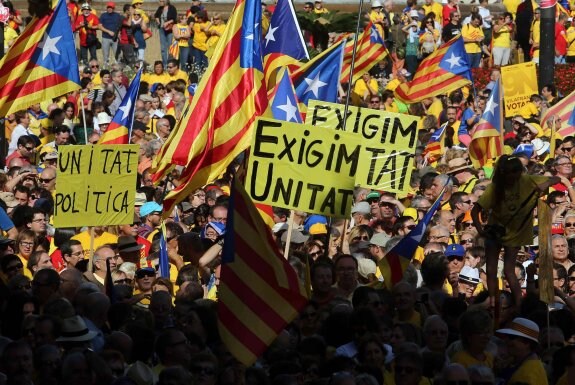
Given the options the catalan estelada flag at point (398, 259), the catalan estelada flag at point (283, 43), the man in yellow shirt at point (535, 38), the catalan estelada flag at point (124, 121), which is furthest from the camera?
the man in yellow shirt at point (535, 38)

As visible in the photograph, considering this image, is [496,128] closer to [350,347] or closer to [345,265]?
[345,265]

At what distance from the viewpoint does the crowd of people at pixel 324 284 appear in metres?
10.9

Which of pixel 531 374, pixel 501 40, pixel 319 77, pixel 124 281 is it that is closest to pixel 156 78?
pixel 501 40

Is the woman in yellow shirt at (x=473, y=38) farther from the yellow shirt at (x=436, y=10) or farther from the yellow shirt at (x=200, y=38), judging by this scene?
the yellow shirt at (x=200, y=38)

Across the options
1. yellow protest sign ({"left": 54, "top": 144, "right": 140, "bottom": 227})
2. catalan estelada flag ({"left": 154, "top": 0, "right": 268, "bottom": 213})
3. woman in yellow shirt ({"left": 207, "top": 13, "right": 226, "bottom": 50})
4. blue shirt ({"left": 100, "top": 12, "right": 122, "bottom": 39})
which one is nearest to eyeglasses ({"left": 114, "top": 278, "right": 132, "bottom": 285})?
yellow protest sign ({"left": 54, "top": 144, "right": 140, "bottom": 227})

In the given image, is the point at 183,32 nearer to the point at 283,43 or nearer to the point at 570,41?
the point at 570,41

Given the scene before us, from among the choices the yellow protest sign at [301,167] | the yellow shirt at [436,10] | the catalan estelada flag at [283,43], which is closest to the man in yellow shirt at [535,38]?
the yellow shirt at [436,10]

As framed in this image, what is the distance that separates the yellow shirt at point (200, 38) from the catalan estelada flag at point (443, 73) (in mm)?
7108

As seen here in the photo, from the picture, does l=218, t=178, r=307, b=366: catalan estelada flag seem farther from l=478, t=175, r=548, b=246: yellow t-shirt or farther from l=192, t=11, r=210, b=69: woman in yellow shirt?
l=192, t=11, r=210, b=69: woman in yellow shirt

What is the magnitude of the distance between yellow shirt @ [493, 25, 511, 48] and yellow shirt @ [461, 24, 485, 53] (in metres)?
0.88

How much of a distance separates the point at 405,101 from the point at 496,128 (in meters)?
4.21

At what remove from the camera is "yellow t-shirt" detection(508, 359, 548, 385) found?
10859 mm

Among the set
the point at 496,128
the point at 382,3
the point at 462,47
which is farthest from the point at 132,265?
the point at 382,3

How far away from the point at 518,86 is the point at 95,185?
11782 millimetres
